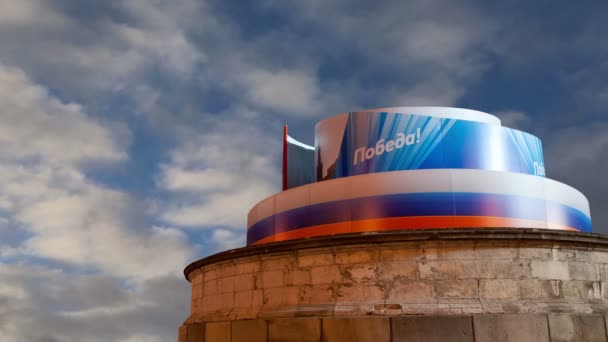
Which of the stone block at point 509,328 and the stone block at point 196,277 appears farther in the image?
the stone block at point 196,277

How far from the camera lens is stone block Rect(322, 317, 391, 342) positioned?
11.9 metres

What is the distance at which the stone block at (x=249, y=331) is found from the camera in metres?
13.2

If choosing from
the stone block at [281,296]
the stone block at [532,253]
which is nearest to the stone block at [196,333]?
the stone block at [281,296]

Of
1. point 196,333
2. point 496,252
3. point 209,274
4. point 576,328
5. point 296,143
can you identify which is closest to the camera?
point 576,328

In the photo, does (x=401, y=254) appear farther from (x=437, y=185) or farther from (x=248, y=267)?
(x=248, y=267)

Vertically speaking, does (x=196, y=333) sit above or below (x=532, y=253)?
below

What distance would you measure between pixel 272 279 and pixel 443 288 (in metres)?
3.90

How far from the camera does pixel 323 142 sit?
17.9 m

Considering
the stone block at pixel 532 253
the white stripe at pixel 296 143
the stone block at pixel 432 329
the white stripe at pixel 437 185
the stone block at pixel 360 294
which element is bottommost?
the stone block at pixel 432 329

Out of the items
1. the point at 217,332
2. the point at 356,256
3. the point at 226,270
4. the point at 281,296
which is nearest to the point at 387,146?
the point at 356,256

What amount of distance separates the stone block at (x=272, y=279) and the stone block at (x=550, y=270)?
17.7 feet

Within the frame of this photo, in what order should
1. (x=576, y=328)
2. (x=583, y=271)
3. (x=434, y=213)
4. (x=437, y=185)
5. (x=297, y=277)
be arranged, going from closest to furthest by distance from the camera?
(x=576, y=328) < (x=583, y=271) < (x=297, y=277) < (x=434, y=213) < (x=437, y=185)

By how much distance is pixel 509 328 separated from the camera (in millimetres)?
11656

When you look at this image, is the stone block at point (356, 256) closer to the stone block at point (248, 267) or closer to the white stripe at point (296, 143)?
the stone block at point (248, 267)
